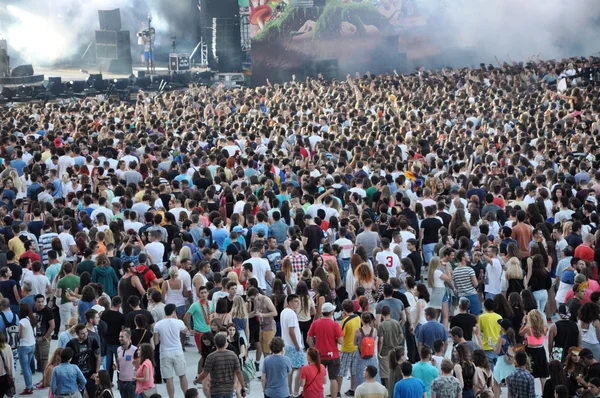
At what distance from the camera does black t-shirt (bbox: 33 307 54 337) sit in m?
11.0

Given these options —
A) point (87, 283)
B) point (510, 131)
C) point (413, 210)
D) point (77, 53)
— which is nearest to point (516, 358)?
point (87, 283)

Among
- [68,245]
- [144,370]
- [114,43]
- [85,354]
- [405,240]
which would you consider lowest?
[144,370]

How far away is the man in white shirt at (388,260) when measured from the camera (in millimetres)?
11891

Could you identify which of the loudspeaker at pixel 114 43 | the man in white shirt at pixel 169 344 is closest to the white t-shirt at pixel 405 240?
the man in white shirt at pixel 169 344

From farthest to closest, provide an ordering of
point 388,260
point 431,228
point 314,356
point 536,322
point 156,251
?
point 431,228, point 156,251, point 388,260, point 536,322, point 314,356

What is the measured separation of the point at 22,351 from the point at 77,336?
4.16ft

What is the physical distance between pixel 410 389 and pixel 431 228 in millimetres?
5466

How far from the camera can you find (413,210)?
1490cm

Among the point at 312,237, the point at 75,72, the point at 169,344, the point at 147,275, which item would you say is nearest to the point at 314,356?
the point at 169,344

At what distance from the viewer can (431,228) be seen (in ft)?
45.0

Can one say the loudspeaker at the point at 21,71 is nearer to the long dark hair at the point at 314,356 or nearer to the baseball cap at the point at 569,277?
the baseball cap at the point at 569,277

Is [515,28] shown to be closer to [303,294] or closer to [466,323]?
[303,294]

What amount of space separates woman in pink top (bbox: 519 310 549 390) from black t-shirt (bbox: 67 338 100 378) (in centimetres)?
414

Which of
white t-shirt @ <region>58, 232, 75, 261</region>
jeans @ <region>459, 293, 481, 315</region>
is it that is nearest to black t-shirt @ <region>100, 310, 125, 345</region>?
white t-shirt @ <region>58, 232, 75, 261</region>
